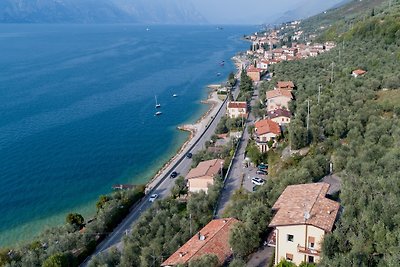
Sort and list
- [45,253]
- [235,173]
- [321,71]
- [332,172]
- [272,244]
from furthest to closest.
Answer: [321,71] < [235,173] < [332,172] < [45,253] < [272,244]

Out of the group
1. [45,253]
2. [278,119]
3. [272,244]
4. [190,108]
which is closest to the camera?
[272,244]

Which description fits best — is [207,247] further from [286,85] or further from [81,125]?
[81,125]

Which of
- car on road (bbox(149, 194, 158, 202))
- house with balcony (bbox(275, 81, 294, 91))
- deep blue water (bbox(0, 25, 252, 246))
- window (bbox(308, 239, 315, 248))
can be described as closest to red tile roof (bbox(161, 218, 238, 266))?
window (bbox(308, 239, 315, 248))

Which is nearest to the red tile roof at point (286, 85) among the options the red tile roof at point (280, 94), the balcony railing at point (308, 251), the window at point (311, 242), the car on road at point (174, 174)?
the red tile roof at point (280, 94)

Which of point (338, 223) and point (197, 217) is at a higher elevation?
point (338, 223)

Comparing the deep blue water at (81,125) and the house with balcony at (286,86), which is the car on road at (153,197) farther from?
the house with balcony at (286,86)

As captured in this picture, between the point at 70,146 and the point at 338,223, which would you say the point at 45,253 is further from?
the point at 70,146

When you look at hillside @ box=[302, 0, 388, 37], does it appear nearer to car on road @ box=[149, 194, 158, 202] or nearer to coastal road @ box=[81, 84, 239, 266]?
coastal road @ box=[81, 84, 239, 266]

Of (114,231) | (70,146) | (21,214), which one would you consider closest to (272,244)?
(114,231)
